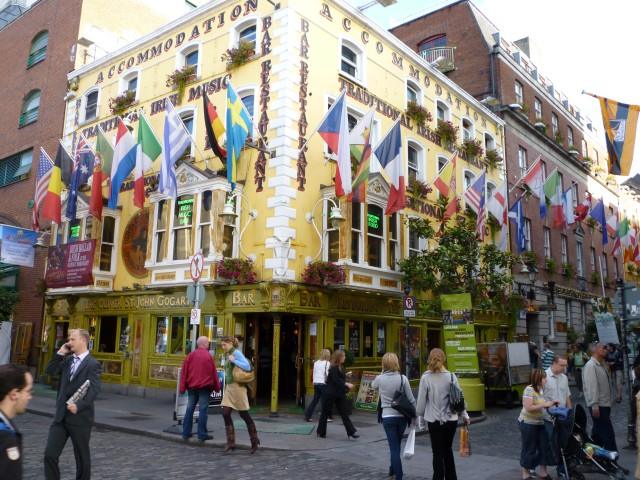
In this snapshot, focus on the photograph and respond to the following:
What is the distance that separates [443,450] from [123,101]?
61.4 feet

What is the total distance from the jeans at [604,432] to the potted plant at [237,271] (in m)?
9.30

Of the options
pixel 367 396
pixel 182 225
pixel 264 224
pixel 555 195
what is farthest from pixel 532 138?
pixel 182 225

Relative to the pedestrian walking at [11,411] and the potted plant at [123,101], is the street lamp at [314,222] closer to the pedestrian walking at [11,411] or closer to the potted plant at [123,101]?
the potted plant at [123,101]

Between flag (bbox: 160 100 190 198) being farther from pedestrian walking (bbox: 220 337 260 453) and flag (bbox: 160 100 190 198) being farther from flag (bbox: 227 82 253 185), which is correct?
pedestrian walking (bbox: 220 337 260 453)

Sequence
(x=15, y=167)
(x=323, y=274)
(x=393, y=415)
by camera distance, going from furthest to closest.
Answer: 1. (x=15, y=167)
2. (x=323, y=274)
3. (x=393, y=415)

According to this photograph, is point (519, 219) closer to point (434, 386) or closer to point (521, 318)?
point (521, 318)

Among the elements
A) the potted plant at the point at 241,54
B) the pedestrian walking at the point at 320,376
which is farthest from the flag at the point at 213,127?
the pedestrian walking at the point at 320,376

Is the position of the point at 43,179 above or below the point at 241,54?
below

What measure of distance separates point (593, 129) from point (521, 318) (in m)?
23.0

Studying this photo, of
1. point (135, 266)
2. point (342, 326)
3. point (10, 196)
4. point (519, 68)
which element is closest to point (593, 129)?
point (519, 68)

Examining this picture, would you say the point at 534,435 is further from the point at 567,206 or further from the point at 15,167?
the point at 15,167

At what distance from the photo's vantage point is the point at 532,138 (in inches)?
1215

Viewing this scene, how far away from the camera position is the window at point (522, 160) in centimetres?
2928

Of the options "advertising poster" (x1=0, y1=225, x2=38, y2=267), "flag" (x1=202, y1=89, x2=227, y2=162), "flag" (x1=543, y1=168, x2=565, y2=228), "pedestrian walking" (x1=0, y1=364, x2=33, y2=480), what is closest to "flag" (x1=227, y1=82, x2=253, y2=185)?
"flag" (x1=202, y1=89, x2=227, y2=162)
